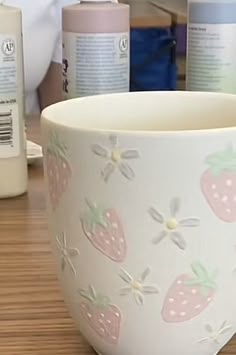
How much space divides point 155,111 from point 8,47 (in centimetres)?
25

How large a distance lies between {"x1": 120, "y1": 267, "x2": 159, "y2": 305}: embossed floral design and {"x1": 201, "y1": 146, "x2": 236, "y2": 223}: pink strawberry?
4cm

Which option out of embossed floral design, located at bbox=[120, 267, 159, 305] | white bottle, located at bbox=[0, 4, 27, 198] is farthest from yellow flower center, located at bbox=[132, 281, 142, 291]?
white bottle, located at bbox=[0, 4, 27, 198]

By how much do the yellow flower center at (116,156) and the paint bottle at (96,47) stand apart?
33 cm

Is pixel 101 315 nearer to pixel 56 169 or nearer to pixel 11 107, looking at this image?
pixel 56 169

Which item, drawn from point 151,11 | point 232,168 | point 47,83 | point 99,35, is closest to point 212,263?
point 232,168

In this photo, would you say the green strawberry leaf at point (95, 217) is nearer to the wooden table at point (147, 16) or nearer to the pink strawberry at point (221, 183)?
the pink strawberry at point (221, 183)

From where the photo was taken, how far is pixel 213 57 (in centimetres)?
66

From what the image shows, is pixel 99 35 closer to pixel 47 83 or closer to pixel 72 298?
pixel 72 298

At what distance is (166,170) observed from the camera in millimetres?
314

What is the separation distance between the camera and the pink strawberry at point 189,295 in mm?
329

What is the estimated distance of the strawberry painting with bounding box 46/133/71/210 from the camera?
1.10 ft

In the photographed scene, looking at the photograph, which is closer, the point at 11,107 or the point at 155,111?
the point at 155,111

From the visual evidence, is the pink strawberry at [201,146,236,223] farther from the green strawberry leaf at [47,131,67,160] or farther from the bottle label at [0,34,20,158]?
the bottle label at [0,34,20,158]

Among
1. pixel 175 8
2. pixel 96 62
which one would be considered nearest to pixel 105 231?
pixel 96 62
